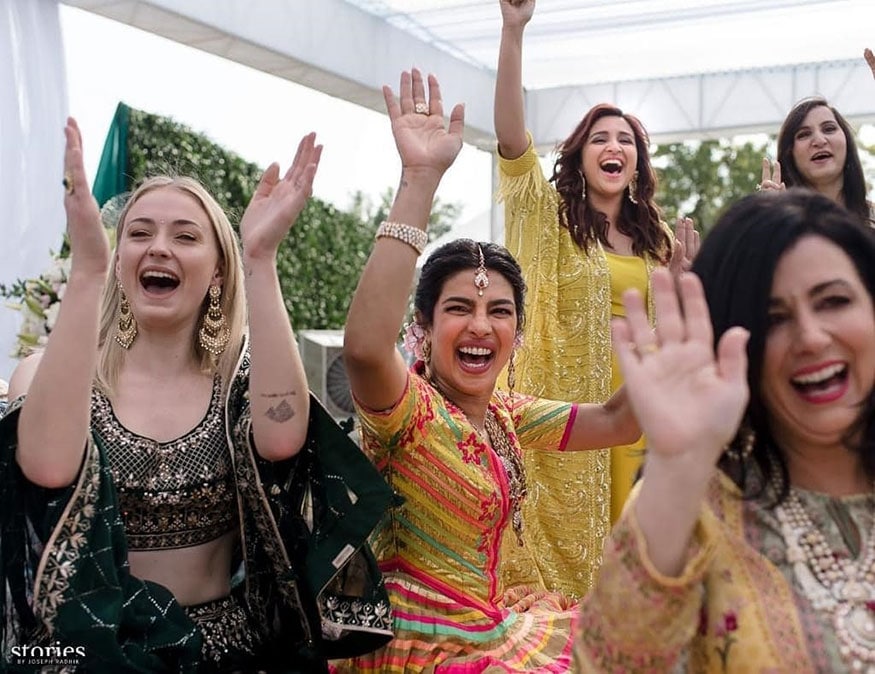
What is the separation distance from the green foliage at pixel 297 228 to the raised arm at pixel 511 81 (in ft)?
10.5

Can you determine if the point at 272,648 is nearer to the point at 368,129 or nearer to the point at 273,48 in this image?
the point at 273,48

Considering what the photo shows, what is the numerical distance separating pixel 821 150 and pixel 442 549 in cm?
236

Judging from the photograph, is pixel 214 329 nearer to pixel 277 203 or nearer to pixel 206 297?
pixel 206 297

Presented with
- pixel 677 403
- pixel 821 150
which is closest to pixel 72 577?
pixel 677 403

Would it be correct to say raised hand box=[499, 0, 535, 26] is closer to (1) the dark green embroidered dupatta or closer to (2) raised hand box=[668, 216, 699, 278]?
(2) raised hand box=[668, 216, 699, 278]

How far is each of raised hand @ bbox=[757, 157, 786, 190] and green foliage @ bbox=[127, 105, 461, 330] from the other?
371cm

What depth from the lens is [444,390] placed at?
2.46 m

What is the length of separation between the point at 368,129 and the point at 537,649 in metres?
16.5

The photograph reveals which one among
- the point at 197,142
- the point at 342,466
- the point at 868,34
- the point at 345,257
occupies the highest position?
the point at 868,34

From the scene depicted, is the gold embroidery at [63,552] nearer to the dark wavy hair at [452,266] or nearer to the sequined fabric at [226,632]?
the sequined fabric at [226,632]

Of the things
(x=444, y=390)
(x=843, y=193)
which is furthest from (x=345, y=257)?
(x=444, y=390)

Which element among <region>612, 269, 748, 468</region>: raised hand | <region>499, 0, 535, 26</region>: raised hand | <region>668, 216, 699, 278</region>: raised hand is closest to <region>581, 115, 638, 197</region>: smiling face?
<region>499, 0, 535, 26</region>: raised hand

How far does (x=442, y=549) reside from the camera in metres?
2.25

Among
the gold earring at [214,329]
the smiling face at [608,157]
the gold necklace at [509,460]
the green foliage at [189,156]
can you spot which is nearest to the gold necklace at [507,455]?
the gold necklace at [509,460]
